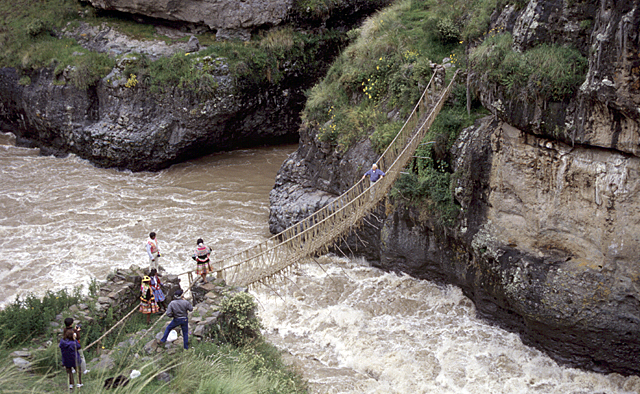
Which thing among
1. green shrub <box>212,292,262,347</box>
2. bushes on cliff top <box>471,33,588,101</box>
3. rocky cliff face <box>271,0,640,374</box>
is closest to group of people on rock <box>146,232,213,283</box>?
green shrub <box>212,292,262,347</box>

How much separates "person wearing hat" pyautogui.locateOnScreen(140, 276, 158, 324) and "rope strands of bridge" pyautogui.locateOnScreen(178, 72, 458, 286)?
1302 mm

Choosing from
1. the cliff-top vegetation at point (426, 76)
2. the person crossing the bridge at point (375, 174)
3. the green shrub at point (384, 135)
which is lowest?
the person crossing the bridge at point (375, 174)

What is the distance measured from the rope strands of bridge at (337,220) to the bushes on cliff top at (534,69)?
2.16 meters

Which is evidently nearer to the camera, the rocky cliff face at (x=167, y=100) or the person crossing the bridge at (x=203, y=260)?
the person crossing the bridge at (x=203, y=260)

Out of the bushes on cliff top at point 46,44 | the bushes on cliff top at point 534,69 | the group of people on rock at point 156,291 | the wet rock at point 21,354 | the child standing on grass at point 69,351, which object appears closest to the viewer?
the child standing on grass at point 69,351

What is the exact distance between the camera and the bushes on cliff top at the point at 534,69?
28.9ft

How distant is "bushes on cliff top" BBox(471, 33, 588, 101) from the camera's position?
882cm

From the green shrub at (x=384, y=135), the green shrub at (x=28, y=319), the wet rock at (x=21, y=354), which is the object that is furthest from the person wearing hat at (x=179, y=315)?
the green shrub at (x=384, y=135)

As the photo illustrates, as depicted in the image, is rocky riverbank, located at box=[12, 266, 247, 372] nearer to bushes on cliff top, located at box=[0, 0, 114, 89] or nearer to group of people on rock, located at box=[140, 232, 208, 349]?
group of people on rock, located at box=[140, 232, 208, 349]

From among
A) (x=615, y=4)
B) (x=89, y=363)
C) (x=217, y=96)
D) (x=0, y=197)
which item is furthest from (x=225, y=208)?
(x=615, y=4)

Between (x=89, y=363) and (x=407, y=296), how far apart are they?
6.88 metres

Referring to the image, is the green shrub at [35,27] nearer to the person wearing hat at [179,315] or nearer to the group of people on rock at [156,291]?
the group of people on rock at [156,291]

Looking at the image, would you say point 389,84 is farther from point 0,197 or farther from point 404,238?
point 0,197

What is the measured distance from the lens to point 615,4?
7879 mm
